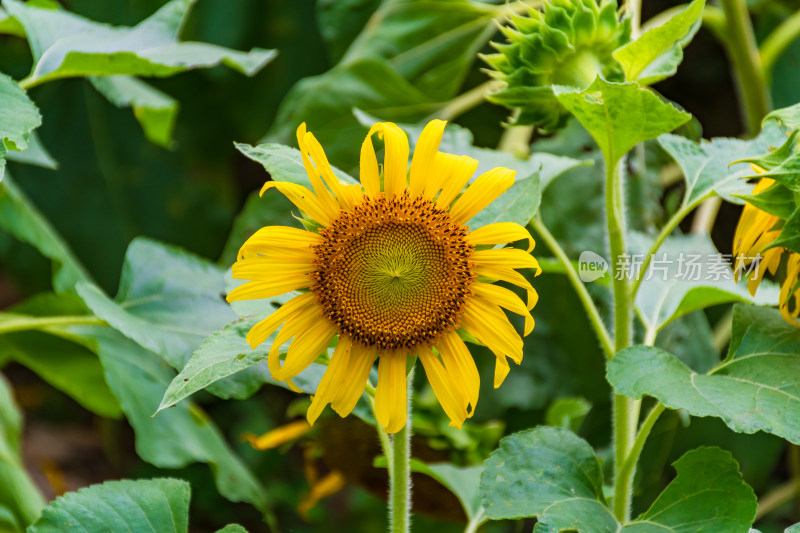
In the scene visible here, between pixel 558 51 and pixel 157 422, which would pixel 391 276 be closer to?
pixel 558 51

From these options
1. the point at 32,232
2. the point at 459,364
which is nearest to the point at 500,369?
the point at 459,364

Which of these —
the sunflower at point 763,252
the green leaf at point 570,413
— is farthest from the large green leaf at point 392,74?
the sunflower at point 763,252

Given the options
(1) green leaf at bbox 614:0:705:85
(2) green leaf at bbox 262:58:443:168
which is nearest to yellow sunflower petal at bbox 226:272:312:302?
(1) green leaf at bbox 614:0:705:85

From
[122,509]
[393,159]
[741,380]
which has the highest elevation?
[393,159]

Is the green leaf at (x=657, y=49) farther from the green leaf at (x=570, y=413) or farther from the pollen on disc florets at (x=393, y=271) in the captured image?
the green leaf at (x=570, y=413)

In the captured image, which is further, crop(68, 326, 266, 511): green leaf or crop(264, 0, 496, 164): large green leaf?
crop(264, 0, 496, 164): large green leaf

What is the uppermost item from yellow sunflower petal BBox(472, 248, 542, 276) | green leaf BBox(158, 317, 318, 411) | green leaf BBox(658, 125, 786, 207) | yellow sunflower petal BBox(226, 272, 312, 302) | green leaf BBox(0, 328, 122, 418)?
green leaf BBox(658, 125, 786, 207)

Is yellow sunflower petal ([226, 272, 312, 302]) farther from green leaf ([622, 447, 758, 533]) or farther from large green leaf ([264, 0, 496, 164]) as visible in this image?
large green leaf ([264, 0, 496, 164])
